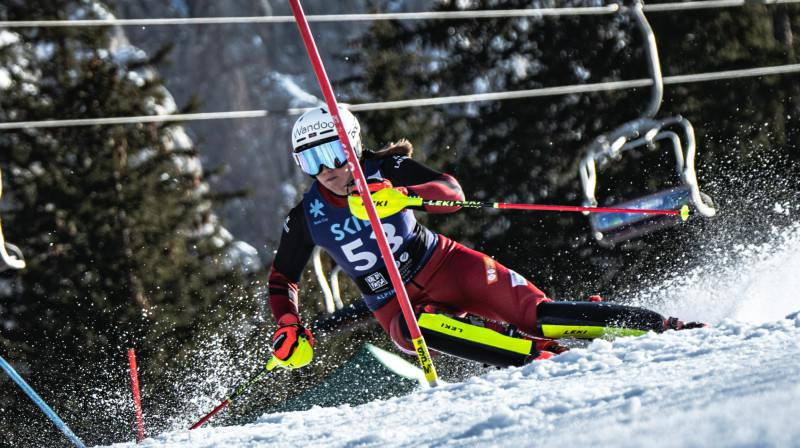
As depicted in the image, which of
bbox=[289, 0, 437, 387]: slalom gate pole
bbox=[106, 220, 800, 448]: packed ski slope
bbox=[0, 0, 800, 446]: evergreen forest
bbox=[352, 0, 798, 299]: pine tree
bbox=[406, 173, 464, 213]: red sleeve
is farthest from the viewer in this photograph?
bbox=[352, 0, 798, 299]: pine tree

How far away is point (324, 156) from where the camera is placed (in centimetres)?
346

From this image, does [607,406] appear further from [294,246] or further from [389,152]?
[294,246]

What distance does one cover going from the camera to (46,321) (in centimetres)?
1360

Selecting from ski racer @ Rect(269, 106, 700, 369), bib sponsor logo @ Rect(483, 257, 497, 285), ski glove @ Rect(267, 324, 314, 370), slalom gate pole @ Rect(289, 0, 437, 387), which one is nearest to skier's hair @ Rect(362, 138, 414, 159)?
ski racer @ Rect(269, 106, 700, 369)

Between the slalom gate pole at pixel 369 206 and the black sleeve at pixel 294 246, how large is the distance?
629 millimetres

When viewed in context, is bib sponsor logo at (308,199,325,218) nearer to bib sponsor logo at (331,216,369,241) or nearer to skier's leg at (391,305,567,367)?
bib sponsor logo at (331,216,369,241)

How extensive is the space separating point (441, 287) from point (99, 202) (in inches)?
481

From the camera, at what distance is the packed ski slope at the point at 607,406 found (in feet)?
4.83

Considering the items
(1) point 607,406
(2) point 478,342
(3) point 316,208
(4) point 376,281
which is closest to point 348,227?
(3) point 316,208

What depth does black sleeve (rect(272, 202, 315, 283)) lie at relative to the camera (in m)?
3.73

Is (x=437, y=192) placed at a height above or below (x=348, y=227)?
above

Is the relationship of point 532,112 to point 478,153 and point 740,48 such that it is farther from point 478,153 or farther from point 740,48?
point 740,48

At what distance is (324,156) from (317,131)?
0.37 feet

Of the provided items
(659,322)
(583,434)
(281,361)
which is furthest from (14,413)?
(583,434)
